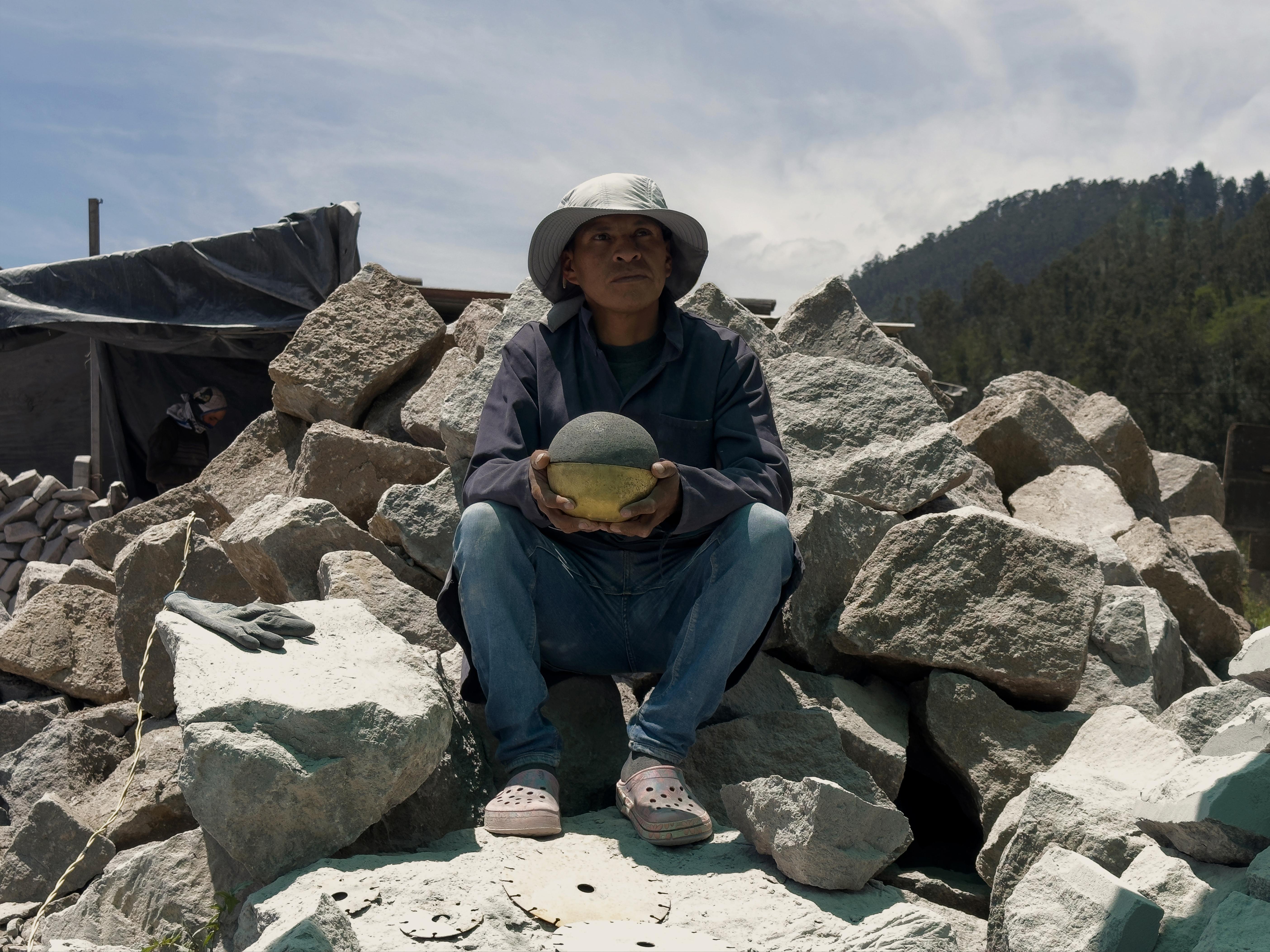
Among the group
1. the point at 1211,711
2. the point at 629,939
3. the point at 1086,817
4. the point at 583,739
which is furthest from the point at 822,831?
the point at 1211,711

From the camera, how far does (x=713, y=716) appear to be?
10.5 ft

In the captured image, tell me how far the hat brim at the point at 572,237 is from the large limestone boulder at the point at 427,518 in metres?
1.00

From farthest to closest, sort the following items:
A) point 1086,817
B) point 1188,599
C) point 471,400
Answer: point 1188,599, point 471,400, point 1086,817

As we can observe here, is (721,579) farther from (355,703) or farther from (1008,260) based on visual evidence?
(1008,260)

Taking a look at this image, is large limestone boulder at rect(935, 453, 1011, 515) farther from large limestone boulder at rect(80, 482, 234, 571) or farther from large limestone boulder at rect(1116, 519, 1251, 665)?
large limestone boulder at rect(80, 482, 234, 571)

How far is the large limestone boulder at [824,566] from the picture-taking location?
11.8ft

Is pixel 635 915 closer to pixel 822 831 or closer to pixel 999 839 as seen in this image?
pixel 822 831

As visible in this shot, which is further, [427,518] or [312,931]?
[427,518]

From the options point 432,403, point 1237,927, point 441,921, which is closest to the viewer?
point 1237,927

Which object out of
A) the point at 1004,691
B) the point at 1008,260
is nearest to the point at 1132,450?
the point at 1004,691

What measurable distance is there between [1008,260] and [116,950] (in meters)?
126

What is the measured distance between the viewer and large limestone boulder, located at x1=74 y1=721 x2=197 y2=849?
333cm

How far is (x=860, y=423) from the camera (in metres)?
Answer: 4.21

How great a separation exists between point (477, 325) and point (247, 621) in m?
2.59
